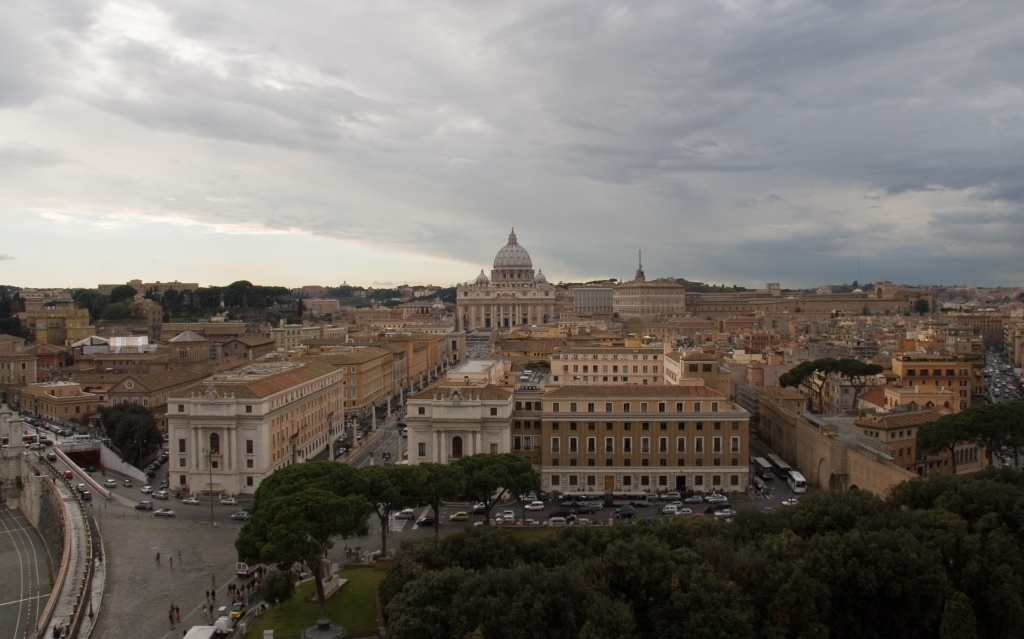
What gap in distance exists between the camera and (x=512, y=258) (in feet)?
552

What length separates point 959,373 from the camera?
46.3 metres

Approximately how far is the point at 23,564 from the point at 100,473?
9.19 metres

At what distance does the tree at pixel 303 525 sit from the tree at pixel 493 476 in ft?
13.1

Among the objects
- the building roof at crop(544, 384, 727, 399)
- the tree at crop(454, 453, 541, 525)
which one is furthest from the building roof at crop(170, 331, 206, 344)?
the tree at crop(454, 453, 541, 525)

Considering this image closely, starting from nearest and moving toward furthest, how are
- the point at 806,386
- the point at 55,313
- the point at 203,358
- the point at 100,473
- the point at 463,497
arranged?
the point at 463,497 < the point at 100,473 < the point at 806,386 < the point at 203,358 < the point at 55,313

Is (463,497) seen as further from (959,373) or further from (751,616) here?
(959,373)

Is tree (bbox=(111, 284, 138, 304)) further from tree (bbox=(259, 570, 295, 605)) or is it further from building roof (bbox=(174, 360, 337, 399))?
tree (bbox=(259, 570, 295, 605))

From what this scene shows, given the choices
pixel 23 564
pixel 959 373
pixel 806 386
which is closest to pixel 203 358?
pixel 23 564

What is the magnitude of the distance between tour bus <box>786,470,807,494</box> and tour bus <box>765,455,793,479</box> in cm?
149

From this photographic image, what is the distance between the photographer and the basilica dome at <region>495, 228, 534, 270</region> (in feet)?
550

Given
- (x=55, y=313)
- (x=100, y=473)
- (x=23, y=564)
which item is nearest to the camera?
(x=23, y=564)

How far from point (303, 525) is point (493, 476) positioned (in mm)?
7476

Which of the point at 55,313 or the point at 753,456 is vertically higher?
the point at 55,313

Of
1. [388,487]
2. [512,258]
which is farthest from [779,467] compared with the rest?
[512,258]
